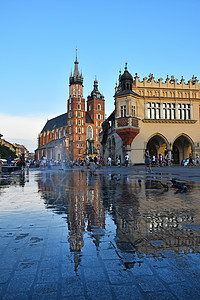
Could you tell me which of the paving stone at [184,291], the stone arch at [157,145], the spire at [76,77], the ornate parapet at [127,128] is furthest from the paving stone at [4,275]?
the spire at [76,77]

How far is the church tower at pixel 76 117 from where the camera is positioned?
100m

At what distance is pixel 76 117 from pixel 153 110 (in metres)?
68.7

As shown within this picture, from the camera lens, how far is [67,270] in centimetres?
212

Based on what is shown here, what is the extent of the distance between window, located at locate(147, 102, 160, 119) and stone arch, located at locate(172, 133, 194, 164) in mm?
5175

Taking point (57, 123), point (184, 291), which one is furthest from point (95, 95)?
point (184, 291)

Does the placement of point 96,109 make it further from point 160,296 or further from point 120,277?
point 160,296

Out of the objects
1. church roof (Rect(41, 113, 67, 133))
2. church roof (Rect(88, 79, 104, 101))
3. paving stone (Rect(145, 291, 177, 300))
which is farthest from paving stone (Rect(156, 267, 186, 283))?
church roof (Rect(41, 113, 67, 133))

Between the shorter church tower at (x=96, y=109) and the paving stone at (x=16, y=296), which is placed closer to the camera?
the paving stone at (x=16, y=296)

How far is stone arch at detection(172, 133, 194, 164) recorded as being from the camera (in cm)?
3838

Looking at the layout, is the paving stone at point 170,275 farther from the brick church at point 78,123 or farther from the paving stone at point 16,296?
the brick church at point 78,123

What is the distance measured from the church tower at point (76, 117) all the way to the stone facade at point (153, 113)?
206 ft

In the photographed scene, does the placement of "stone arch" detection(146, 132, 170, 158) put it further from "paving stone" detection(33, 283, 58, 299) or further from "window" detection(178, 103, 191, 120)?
"paving stone" detection(33, 283, 58, 299)

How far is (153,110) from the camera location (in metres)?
36.2

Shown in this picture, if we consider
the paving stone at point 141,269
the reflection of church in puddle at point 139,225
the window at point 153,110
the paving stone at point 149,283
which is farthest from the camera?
the window at point 153,110
